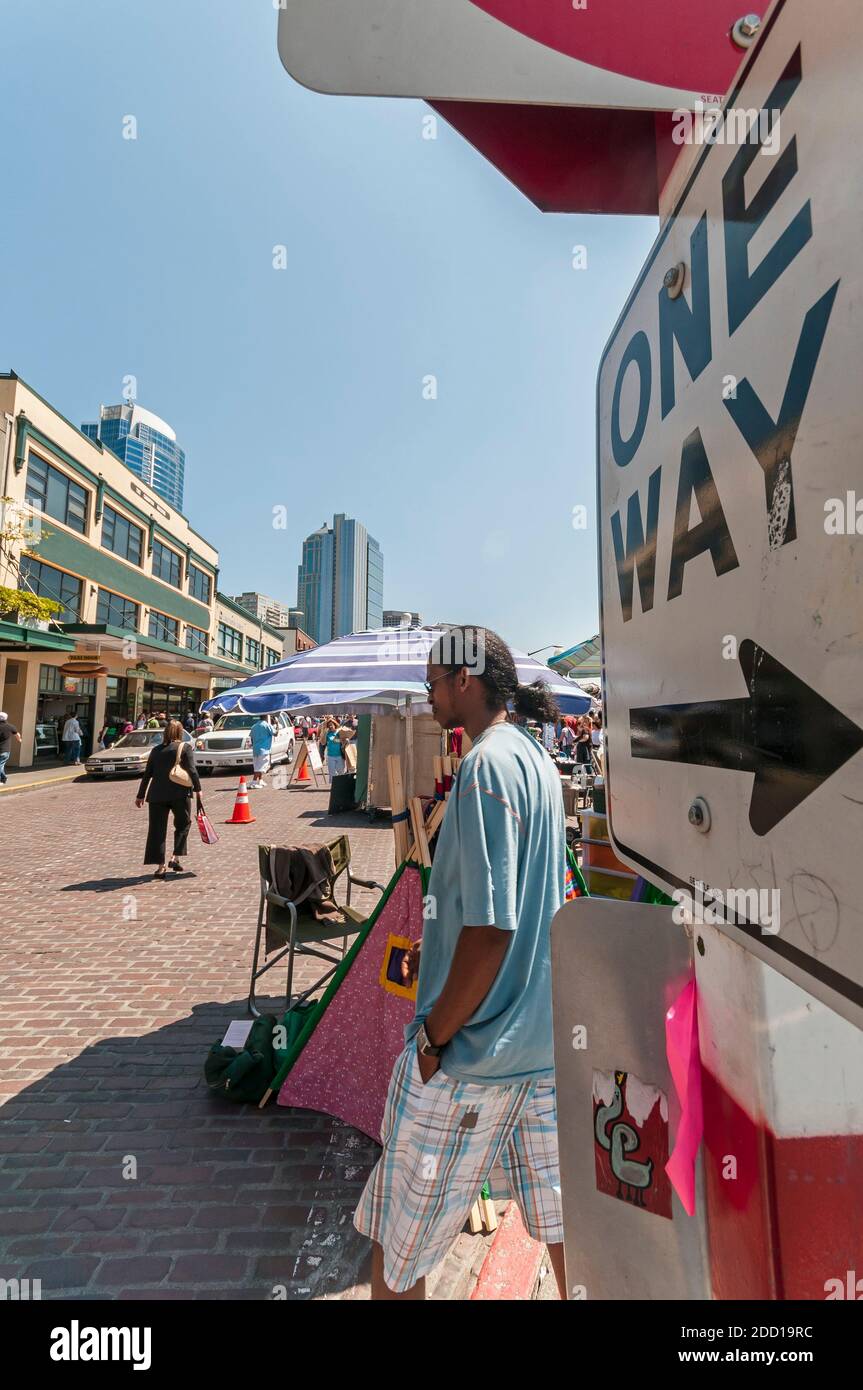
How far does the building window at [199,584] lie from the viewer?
40.4m

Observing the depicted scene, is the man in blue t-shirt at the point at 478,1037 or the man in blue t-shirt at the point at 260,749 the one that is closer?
the man in blue t-shirt at the point at 478,1037

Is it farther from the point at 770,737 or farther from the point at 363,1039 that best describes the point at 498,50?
the point at 363,1039

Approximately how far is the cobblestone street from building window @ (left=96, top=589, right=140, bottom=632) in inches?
918

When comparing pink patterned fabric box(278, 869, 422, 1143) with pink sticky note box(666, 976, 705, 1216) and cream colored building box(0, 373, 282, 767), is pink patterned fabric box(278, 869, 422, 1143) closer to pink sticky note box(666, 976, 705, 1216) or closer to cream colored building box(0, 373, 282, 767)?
pink sticky note box(666, 976, 705, 1216)

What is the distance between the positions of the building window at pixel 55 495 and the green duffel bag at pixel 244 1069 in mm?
23463

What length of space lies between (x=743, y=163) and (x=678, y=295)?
174mm

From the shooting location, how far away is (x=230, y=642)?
4978 centimetres

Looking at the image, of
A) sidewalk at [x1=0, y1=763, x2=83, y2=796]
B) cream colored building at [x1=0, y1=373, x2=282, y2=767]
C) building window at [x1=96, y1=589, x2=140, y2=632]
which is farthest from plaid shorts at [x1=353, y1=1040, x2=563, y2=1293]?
building window at [x1=96, y1=589, x2=140, y2=632]

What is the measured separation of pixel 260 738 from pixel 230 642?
32.4m

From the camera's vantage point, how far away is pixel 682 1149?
83 cm

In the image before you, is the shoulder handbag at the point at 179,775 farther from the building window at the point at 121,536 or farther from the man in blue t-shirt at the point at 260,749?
the building window at the point at 121,536

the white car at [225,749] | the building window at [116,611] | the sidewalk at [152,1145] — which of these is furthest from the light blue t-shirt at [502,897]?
the building window at [116,611]

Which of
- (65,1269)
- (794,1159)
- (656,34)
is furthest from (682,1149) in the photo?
(65,1269)
